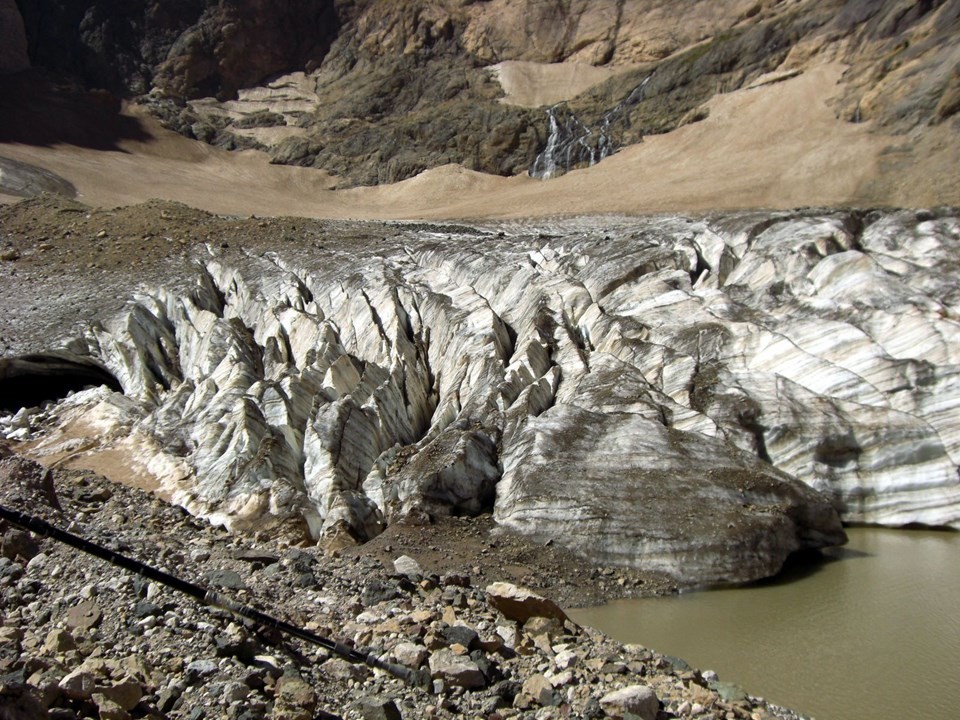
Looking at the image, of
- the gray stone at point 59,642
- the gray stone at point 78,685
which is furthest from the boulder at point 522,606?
the gray stone at point 78,685

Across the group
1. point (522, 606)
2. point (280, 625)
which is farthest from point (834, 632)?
point (280, 625)

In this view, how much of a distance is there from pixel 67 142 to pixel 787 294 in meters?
46.5

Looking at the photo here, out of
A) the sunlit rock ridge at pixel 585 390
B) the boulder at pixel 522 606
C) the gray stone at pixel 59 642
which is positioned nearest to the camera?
the gray stone at pixel 59 642

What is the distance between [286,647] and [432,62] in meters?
Answer: 60.9

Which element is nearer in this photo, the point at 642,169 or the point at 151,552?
the point at 151,552

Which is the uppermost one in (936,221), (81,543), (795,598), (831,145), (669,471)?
(831,145)

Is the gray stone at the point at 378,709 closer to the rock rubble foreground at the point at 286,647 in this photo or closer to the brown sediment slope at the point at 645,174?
the rock rubble foreground at the point at 286,647

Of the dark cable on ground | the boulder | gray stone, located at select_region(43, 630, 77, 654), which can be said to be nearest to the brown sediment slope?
the boulder

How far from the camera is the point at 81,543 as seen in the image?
557 centimetres

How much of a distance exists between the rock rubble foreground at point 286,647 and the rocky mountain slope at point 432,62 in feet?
132

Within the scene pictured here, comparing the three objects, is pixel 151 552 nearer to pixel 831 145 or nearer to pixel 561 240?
pixel 561 240

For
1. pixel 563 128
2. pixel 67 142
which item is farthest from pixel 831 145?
pixel 67 142

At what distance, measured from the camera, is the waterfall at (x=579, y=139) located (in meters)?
49.8

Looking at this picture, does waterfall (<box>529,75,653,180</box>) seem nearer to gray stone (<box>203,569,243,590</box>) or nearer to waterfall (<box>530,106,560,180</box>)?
waterfall (<box>530,106,560,180</box>)
